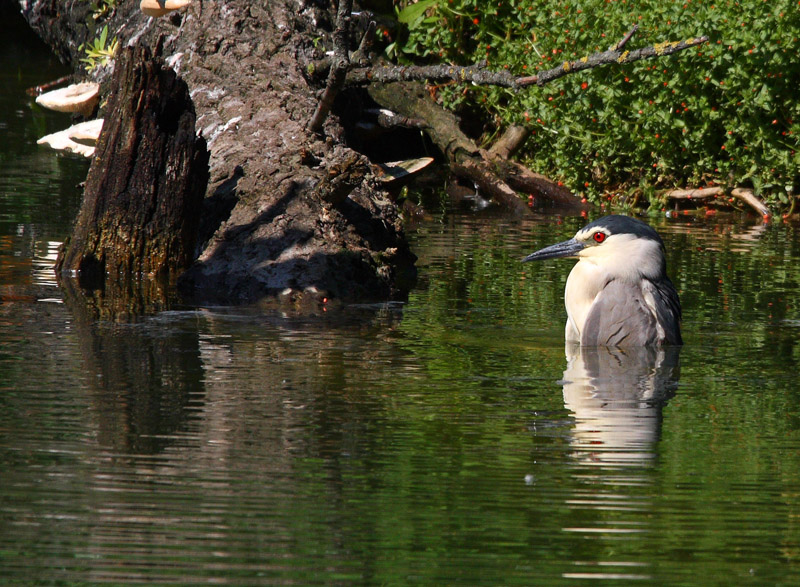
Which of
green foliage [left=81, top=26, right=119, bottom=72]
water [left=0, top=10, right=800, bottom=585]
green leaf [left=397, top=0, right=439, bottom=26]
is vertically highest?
green leaf [left=397, top=0, right=439, bottom=26]

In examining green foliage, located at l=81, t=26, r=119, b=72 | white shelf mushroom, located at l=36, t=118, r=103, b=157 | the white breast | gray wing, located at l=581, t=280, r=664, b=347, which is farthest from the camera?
green foliage, located at l=81, t=26, r=119, b=72

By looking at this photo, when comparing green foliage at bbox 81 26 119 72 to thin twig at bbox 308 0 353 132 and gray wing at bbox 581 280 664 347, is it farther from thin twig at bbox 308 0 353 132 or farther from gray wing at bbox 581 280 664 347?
gray wing at bbox 581 280 664 347

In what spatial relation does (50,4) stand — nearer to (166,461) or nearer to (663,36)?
(663,36)

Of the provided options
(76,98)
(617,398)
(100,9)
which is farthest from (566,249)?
(100,9)

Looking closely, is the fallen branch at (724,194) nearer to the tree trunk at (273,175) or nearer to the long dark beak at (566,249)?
the tree trunk at (273,175)

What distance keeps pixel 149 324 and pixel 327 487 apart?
294cm

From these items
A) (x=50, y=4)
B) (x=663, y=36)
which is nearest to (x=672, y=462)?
(x=663, y=36)

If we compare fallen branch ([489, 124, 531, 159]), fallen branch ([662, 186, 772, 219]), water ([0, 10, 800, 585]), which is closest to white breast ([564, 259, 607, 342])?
water ([0, 10, 800, 585])

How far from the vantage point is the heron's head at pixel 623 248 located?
662 cm

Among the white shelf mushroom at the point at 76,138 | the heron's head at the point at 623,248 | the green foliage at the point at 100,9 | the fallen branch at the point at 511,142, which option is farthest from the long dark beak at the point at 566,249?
the green foliage at the point at 100,9

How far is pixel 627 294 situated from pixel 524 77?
5.47 feet

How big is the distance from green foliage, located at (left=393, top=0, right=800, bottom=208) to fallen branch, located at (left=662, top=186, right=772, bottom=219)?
12 cm

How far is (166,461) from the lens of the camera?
4.52 metres

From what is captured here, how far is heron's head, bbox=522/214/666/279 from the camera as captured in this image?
261 inches
